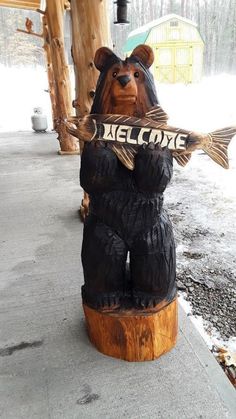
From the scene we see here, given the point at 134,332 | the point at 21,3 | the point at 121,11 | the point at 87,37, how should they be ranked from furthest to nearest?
the point at 21,3 → the point at 121,11 → the point at 87,37 → the point at 134,332

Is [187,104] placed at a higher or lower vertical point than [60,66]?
lower

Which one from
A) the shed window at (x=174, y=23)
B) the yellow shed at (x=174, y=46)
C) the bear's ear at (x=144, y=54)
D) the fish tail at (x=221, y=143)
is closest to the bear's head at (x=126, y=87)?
the bear's ear at (x=144, y=54)

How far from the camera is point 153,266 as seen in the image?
138cm

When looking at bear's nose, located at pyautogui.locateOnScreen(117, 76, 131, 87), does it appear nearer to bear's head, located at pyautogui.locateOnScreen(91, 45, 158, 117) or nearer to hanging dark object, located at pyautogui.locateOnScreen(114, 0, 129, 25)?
bear's head, located at pyautogui.locateOnScreen(91, 45, 158, 117)

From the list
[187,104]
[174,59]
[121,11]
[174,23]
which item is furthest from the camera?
[174,59]

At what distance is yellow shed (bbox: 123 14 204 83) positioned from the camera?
13227 mm

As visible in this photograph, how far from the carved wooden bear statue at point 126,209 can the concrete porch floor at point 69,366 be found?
0.26 m

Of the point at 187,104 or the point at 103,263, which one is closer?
the point at 103,263

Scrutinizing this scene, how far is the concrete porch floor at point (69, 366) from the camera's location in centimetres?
129

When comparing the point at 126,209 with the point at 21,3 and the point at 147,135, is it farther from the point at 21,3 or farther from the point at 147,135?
the point at 21,3

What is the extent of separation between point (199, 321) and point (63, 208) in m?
1.78

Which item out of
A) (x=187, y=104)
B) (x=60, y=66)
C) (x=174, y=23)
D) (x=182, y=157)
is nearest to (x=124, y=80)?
(x=182, y=157)

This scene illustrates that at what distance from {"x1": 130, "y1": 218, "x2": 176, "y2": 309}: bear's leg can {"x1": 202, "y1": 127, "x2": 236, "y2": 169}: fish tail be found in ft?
1.08

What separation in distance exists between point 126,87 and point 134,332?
0.92 metres
